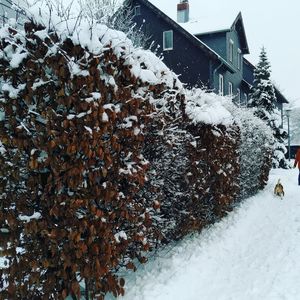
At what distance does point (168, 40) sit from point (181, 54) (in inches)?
56.5

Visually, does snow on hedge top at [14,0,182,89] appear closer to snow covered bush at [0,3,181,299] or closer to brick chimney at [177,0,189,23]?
snow covered bush at [0,3,181,299]

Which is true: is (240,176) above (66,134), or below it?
below

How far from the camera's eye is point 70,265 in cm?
395

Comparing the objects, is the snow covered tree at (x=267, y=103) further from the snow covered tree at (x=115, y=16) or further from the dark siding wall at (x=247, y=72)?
the snow covered tree at (x=115, y=16)

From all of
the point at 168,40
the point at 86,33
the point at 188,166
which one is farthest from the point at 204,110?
the point at 168,40

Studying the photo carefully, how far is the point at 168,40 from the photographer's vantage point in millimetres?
25156

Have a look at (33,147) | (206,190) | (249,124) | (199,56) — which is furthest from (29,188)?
(199,56)

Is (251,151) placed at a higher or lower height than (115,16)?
lower

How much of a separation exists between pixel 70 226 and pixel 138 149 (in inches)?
48.7

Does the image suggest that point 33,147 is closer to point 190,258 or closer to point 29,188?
point 29,188

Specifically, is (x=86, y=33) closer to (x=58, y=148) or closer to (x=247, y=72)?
(x=58, y=148)

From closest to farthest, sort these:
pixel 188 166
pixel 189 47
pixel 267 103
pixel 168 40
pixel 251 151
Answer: pixel 188 166 → pixel 251 151 → pixel 189 47 → pixel 168 40 → pixel 267 103

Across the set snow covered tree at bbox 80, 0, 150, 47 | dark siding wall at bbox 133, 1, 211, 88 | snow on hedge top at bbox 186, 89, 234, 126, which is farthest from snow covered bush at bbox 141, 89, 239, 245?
dark siding wall at bbox 133, 1, 211, 88

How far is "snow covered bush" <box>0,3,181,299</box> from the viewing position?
3.79m
